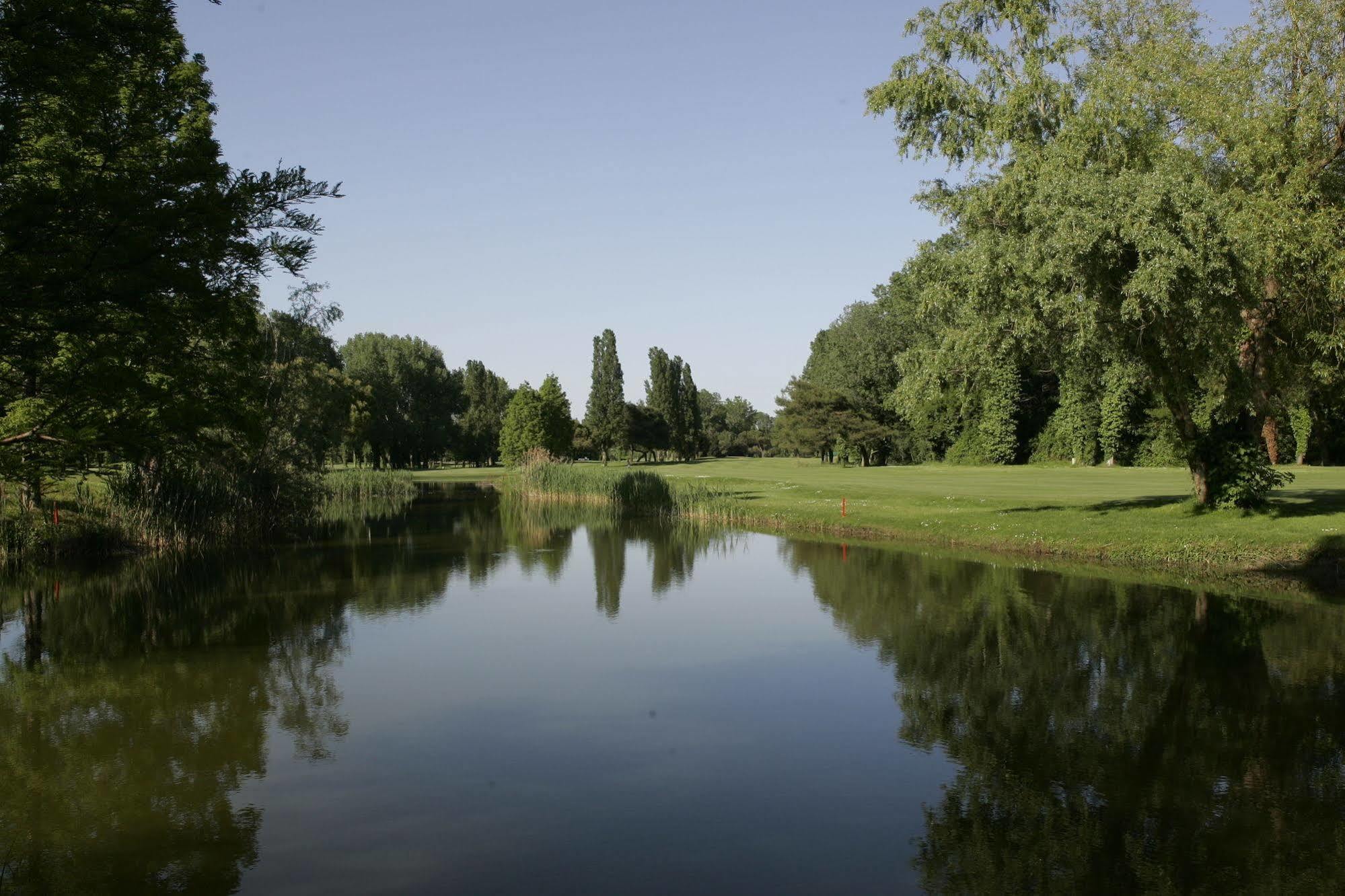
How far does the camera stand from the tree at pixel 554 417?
2547 inches

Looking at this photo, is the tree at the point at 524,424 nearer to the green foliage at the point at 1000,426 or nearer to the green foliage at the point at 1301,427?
the green foliage at the point at 1000,426

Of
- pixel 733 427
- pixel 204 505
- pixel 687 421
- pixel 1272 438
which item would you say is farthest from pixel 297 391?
pixel 733 427

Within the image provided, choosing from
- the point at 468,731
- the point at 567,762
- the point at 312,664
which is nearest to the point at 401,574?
the point at 312,664

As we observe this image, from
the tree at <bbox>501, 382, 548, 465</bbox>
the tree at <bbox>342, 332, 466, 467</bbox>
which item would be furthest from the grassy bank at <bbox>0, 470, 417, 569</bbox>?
the tree at <bbox>342, 332, 466, 467</bbox>

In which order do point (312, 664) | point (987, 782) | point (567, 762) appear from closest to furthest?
point (987, 782) < point (567, 762) < point (312, 664)

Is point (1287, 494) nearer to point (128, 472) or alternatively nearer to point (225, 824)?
point (225, 824)

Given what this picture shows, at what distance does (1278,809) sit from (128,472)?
24051 millimetres

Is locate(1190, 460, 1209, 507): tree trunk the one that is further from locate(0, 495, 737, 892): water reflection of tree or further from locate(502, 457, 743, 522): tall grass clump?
locate(502, 457, 743, 522): tall grass clump

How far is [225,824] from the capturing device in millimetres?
7684

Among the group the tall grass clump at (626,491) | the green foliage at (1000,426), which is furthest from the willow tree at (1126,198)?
the green foliage at (1000,426)

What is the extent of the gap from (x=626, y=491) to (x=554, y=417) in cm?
2828

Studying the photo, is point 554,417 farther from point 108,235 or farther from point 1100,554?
point 108,235

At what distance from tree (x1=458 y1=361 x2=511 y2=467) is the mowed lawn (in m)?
45.8

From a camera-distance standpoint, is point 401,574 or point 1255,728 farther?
point 401,574
